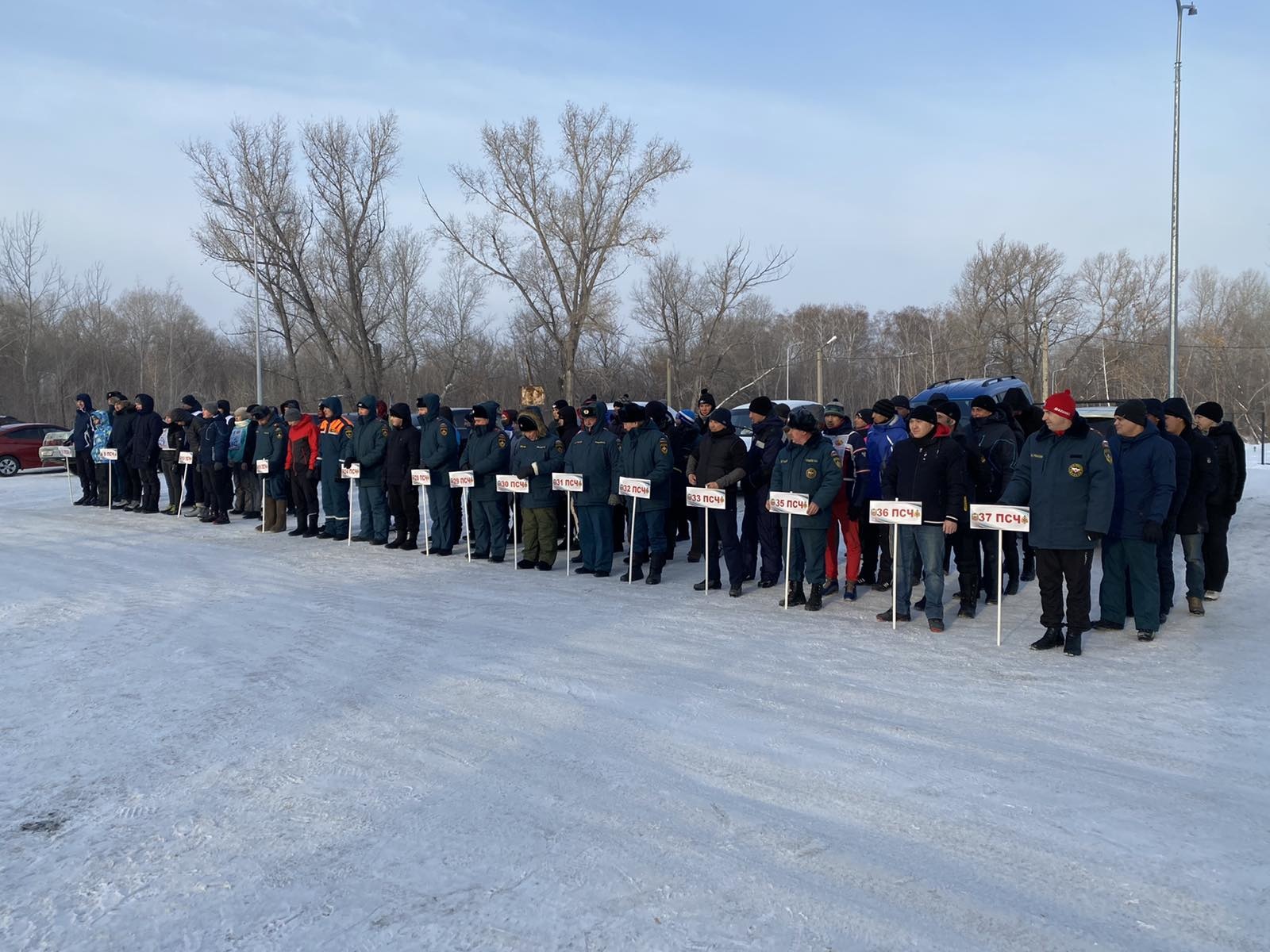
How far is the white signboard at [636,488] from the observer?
1104cm

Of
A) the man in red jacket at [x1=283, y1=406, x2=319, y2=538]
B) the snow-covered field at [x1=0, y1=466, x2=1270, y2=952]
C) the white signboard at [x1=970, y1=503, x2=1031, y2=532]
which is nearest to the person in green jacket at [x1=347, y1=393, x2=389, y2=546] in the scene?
the man in red jacket at [x1=283, y1=406, x2=319, y2=538]

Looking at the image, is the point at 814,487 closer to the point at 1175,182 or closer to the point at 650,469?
the point at 650,469

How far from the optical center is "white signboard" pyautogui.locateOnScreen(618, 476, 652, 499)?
36.2 ft

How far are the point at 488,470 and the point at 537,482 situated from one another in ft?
2.80

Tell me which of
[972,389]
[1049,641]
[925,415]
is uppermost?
[972,389]

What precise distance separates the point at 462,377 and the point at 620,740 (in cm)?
5332

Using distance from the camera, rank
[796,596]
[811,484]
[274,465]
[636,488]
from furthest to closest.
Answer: [274,465] → [636,488] → [796,596] → [811,484]

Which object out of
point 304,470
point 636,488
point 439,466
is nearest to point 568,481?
point 636,488

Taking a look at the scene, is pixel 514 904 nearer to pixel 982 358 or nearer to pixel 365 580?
pixel 365 580

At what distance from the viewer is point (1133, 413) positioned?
826 centimetres

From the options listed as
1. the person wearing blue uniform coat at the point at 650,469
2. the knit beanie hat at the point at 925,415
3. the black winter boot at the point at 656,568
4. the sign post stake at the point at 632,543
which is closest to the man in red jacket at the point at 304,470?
the person wearing blue uniform coat at the point at 650,469

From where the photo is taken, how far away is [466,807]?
4867mm

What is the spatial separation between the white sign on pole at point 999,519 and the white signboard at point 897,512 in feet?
1.51

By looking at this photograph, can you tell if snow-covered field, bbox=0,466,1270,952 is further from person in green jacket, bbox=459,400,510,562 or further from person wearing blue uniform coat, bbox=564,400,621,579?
person in green jacket, bbox=459,400,510,562
